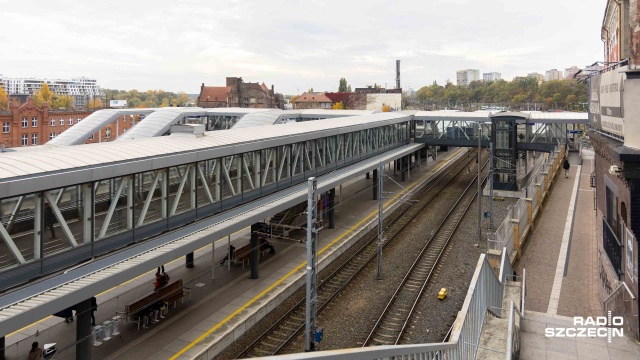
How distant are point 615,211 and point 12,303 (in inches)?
641

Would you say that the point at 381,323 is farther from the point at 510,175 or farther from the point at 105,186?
the point at 510,175

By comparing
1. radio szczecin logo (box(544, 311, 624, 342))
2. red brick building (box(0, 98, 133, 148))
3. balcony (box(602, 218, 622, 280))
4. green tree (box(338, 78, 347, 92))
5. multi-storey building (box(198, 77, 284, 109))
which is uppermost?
green tree (box(338, 78, 347, 92))

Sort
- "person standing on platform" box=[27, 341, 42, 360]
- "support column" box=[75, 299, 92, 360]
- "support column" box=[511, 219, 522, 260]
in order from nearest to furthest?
"support column" box=[75, 299, 92, 360]
"person standing on platform" box=[27, 341, 42, 360]
"support column" box=[511, 219, 522, 260]

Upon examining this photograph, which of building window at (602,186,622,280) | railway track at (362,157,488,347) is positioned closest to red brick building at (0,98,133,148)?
railway track at (362,157,488,347)

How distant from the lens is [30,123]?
6625cm

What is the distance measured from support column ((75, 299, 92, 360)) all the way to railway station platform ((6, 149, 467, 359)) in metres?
0.42

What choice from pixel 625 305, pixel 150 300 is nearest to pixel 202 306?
pixel 150 300

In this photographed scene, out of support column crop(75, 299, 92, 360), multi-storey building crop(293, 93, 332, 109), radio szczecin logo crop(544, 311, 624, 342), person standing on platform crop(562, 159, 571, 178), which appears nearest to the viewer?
radio szczecin logo crop(544, 311, 624, 342)

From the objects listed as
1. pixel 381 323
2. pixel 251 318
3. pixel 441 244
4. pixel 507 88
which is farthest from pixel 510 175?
pixel 507 88

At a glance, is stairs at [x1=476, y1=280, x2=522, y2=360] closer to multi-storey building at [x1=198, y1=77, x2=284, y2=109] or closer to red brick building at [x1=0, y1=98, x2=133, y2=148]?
red brick building at [x1=0, y1=98, x2=133, y2=148]

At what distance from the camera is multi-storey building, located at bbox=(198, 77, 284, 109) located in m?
119

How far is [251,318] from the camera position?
1752 centimetres

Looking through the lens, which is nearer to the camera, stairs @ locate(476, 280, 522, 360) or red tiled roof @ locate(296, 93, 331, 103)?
stairs @ locate(476, 280, 522, 360)

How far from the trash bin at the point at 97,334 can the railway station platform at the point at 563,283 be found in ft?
42.6
